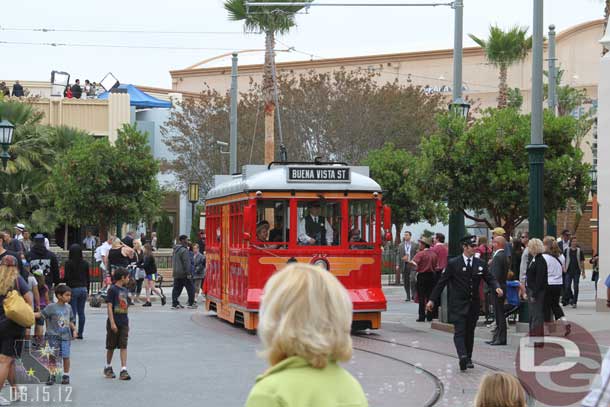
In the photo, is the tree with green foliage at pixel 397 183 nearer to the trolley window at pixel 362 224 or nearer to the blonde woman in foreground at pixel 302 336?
the trolley window at pixel 362 224

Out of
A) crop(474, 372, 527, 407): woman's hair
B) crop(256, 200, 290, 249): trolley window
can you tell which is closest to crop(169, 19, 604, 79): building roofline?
crop(256, 200, 290, 249): trolley window

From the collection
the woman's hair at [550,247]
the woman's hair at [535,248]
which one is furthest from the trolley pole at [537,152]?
the woman's hair at [535,248]

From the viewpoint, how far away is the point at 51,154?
4625 centimetres

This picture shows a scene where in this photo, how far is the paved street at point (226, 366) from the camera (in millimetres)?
12695

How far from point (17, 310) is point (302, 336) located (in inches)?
330

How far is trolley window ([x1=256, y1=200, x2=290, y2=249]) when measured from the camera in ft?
64.8

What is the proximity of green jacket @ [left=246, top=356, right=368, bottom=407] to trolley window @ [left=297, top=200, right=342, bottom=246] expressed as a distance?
16.1 m

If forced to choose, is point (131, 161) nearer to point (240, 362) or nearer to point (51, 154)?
point (51, 154)

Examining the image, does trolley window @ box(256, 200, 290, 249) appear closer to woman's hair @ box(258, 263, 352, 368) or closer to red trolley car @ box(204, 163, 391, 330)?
red trolley car @ box(204, 163, 391, 330)

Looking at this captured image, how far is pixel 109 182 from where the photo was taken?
133 ft

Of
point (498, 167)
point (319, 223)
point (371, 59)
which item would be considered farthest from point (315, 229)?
point (371, 59)

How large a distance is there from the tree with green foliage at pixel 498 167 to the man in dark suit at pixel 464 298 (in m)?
8.07

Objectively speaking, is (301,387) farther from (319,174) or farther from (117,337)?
(319,174)

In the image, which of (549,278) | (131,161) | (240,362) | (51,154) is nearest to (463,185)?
(549,278)
